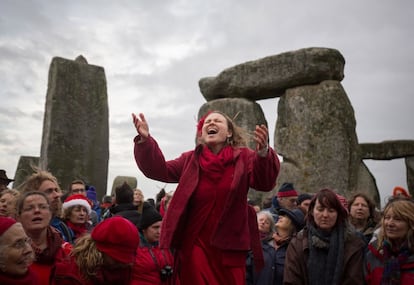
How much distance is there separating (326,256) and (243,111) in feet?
27.5

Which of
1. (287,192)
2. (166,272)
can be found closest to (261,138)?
(166,272)

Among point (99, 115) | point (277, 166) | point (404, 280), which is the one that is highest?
point (99, 115)

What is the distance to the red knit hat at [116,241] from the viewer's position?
230 cm

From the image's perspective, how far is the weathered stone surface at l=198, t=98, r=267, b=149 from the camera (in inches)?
438

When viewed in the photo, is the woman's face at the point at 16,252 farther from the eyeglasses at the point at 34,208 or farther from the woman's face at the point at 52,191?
the woman's face at the point at 52,191

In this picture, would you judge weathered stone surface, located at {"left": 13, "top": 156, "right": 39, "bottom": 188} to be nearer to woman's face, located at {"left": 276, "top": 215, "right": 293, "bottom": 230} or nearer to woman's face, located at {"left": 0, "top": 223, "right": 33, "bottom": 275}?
woman's face, located at {"left": 276, "top": 215, "right": 293, "bottom": 230}

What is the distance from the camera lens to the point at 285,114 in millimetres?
10727

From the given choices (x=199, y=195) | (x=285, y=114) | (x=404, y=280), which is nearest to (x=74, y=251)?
(x=199, y=195)

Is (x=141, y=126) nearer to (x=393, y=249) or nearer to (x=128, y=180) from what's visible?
(x=393, y=249)

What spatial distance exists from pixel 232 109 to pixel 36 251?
9267 mm

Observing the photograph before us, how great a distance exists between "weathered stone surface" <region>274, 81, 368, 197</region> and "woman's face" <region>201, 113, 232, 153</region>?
721 centimetres

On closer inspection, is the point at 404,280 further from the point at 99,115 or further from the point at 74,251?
the point at 99,115

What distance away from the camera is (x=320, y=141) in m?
10.1

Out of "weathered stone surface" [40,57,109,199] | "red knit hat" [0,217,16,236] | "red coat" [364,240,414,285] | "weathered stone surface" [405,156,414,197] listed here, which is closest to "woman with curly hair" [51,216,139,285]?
"red knit hat" [0,217,16,236]
